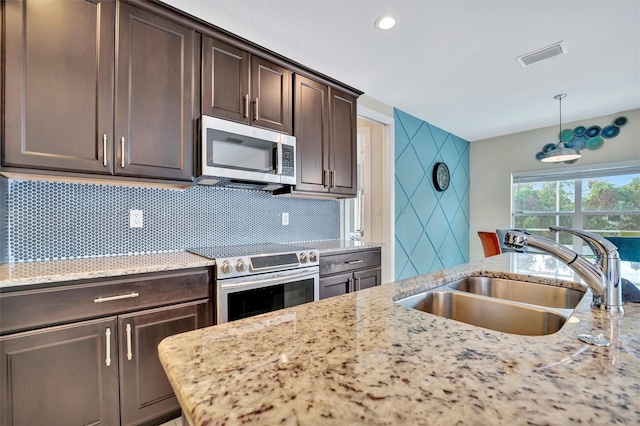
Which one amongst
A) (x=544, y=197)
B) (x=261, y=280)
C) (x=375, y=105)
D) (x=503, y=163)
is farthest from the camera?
(x=503, y=163)

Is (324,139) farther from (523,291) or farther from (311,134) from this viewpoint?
(523,291)

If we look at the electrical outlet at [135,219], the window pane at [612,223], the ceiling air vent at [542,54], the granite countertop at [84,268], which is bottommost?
the granite countertop at [84,268]

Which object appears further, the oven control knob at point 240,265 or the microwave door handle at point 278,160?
the microwave door handle at point 278,160

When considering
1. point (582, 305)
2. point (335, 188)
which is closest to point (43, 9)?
point (335, 188)

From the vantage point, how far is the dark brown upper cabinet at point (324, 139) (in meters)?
2.48

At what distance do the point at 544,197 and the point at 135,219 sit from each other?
5509 millimetres

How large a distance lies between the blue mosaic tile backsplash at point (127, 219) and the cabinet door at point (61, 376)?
605 millimetres

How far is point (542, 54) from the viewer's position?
2.46 meters

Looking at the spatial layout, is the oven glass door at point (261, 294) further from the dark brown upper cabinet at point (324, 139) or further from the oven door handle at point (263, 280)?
the dark brown upper cabinet at point (324, 139)

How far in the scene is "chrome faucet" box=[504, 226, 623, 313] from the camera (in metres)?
0.82

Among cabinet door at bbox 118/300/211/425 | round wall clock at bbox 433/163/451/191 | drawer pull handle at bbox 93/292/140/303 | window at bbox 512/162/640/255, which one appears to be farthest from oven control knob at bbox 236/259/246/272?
window at bbox 512/162/640/255

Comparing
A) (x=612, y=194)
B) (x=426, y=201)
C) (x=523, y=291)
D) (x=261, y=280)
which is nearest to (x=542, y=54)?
(x=426, y=201)

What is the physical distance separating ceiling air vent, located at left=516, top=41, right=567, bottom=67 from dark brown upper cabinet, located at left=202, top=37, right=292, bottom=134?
2049 mm

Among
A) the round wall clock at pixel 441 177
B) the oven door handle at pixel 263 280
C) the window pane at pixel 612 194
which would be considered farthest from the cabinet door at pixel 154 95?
the window pane at pixel 612 194
